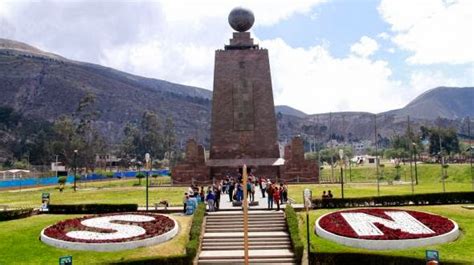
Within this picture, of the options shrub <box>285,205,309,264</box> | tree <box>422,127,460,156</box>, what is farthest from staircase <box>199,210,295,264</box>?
tree <box>422,127,460,156</box>

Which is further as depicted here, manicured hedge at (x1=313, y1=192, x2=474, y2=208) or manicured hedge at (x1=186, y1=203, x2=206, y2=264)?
manicured hedge at (x1=313, y1=192, x2=474, y2=208)

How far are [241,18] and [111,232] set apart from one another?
3367 centimetres

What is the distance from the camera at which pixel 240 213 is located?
79.4 ft

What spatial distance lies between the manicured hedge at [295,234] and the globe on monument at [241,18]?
30.7 metres

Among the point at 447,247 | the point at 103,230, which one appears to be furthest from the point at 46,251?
the point at 447,247

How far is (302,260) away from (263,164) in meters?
27.9

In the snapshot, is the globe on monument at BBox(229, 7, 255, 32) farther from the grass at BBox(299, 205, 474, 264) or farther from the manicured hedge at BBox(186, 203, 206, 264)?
the grass at BBox(299, 205, 474, 264)

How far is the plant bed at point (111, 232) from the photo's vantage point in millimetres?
19562

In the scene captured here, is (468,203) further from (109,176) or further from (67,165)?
(67,165)

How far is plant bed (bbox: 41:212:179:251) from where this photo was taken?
19.6 metres

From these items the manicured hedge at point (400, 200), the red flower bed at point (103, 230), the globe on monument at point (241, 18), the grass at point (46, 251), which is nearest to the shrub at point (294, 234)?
the manicured hedge at point (400, 200)

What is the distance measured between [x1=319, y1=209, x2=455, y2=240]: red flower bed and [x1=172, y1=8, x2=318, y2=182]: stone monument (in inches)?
889

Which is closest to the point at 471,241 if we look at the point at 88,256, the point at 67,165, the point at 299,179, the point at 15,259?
the point at 88,256

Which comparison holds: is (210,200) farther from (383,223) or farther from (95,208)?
(383,223)
